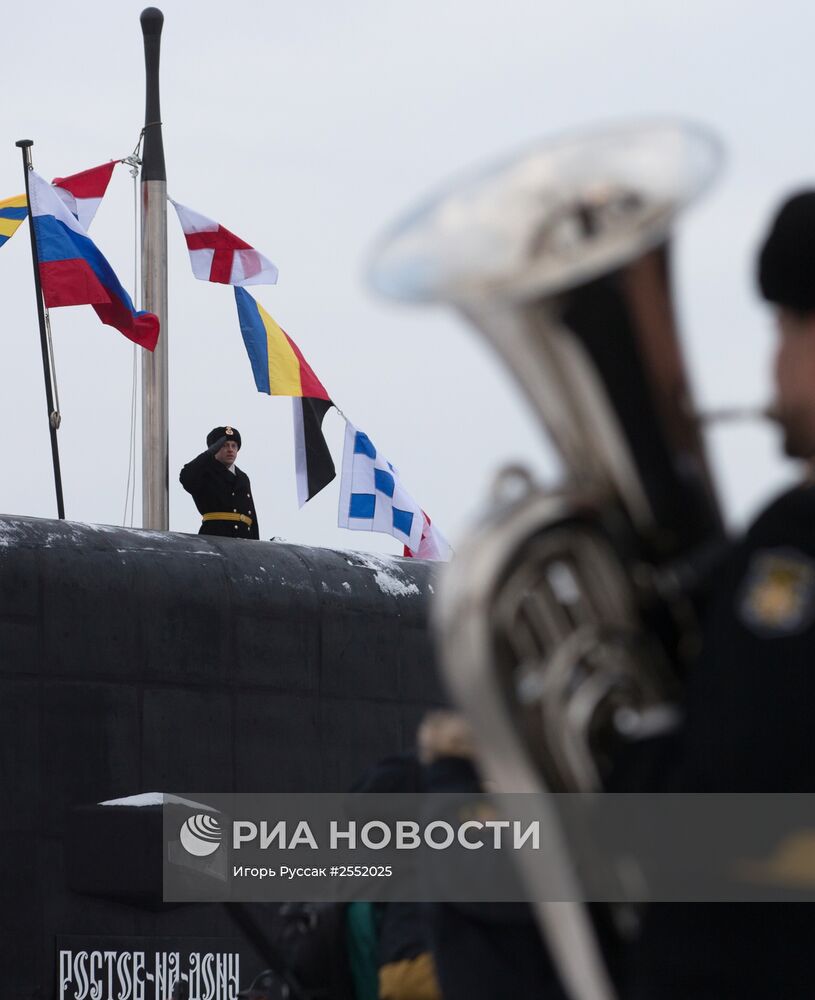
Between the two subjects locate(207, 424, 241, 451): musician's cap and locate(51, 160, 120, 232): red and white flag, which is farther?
locate(51, 160, 120, 232): red and white flag

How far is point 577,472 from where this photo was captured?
2160 mm

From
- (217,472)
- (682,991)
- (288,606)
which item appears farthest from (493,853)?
(217,472)

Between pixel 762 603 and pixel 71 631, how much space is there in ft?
25.7

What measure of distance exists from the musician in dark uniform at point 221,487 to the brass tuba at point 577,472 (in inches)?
428

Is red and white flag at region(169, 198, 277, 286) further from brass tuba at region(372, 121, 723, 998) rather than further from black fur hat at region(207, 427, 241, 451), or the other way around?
brass tuba at region(372, 121, 723, 998)

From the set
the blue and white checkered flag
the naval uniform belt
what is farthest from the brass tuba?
the blue and white checkered flag

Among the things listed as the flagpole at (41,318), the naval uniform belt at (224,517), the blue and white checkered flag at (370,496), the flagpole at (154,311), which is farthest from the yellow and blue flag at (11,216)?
the naval uniform belt at (224,517)

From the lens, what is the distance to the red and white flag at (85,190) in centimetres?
1589

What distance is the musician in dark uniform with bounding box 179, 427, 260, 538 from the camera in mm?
13055

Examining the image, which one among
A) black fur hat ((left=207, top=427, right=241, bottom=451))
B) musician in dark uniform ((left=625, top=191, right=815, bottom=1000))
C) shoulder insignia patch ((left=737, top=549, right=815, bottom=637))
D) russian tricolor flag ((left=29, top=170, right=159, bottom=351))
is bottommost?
musician in dark uniform ((left=625, top=191, right=815, bottom=1000))

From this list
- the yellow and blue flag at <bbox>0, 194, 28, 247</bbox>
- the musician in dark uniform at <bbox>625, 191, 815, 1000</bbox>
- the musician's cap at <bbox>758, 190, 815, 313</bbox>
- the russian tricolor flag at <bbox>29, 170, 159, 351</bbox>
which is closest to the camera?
the musician in dark uniform at <bbox>625, 191, 815, 1000</bbox>

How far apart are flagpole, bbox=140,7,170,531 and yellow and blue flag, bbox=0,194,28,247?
3.15 feet

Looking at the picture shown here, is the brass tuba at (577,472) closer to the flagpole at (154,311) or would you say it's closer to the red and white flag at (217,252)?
the flagpole at (154,311)

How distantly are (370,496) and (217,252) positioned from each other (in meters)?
2.39
